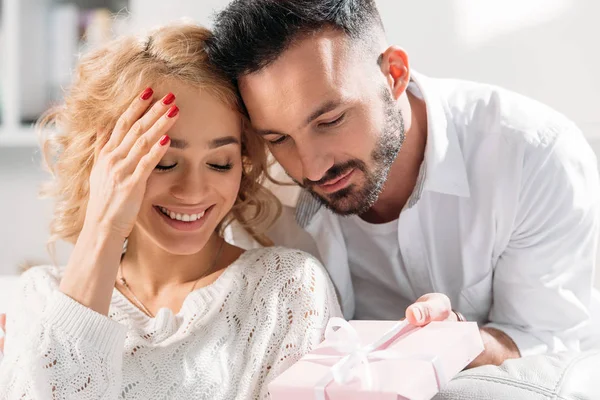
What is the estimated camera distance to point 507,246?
5.61ft

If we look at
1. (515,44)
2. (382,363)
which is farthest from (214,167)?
(515,44)

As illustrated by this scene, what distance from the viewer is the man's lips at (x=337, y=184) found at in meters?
1.56

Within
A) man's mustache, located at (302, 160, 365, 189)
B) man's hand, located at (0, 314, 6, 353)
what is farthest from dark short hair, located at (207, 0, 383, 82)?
man's hand, located at (0, 314, 6, 353)

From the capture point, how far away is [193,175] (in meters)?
1.45

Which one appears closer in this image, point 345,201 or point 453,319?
point 453,319

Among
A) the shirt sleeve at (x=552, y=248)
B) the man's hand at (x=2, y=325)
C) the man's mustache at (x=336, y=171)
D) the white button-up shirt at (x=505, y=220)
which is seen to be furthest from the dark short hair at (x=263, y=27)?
the man's hand at (x=2, y=325)

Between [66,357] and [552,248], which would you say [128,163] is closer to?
[66,357]

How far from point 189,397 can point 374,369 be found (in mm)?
442

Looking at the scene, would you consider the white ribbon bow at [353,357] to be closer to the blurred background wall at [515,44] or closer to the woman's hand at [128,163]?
the woman's hand at [128,163]

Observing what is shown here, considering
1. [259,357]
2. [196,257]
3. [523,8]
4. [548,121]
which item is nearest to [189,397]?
[259,357]

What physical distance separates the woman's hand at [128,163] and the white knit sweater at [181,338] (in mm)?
169

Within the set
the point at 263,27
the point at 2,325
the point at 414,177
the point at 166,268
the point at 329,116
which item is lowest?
the point at 2,325

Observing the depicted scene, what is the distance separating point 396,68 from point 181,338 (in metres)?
0.73

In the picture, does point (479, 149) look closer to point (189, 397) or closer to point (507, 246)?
point (507, 246)
